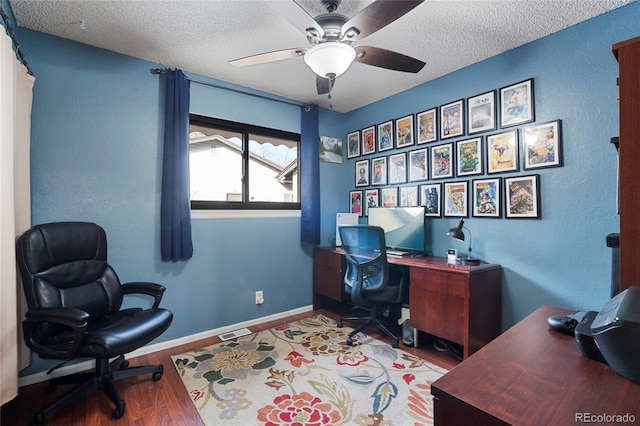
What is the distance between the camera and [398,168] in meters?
3.20

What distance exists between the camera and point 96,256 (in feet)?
6.87

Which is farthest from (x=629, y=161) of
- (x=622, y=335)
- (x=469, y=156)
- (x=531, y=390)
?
(x=469, y=156)

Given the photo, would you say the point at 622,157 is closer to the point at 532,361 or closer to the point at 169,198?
the point at 532,361

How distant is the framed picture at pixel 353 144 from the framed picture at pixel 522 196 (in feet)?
5.67

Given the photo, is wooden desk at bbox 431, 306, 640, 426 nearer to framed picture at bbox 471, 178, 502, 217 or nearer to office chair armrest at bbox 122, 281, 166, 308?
framed picture at bbox 471, 178, 502, 217

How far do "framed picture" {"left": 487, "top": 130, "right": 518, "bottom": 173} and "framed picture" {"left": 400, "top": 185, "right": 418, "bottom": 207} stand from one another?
73 centimetres

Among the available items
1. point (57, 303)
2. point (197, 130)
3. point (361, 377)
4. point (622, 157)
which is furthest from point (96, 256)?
point (622, 157)

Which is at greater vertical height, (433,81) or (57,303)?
(433,81)

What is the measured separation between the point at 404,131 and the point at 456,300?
1.78m

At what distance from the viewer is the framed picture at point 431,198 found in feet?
9.34

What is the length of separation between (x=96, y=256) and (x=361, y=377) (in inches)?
80.5

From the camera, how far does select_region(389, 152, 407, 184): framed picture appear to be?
123 inches

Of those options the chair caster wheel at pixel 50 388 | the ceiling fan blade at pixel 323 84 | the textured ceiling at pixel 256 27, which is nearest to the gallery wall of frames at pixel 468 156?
the textured ceiling at pixel 256 27

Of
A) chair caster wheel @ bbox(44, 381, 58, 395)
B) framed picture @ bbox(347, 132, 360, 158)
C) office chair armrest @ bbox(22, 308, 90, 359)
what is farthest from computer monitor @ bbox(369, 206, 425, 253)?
chair caster wheel @ bbox(44, 381, 58, 395)
